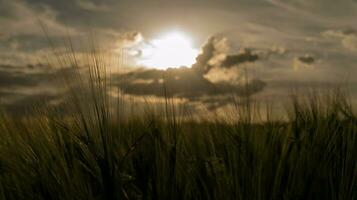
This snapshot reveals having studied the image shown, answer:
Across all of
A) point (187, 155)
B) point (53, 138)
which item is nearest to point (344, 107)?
point (187, 155)

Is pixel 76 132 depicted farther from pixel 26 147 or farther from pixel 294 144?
pixel 294 144

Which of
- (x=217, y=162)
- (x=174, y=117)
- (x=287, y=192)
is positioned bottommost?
(x=287, y=192)

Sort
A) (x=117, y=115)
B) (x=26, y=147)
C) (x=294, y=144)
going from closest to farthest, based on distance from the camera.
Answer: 1. (x=117, y=115)
2. (x=294, y=144)
3. (x=26, y=147)

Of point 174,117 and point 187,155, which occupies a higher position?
point 174,117

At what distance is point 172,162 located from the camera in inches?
94.5

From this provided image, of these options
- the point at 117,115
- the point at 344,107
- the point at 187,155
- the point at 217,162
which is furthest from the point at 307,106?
the point at 117,115

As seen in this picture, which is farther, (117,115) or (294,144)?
(294,144)

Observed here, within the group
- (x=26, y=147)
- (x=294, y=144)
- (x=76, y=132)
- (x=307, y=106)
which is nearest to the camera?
(x=76, y=132)

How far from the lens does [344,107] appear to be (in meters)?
3.63

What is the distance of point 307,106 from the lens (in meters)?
3.48

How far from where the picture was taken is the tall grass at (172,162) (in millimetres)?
2164

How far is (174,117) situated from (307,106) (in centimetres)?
132

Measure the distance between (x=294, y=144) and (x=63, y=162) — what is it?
102cm

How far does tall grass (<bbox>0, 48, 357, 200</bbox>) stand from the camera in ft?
7.10
